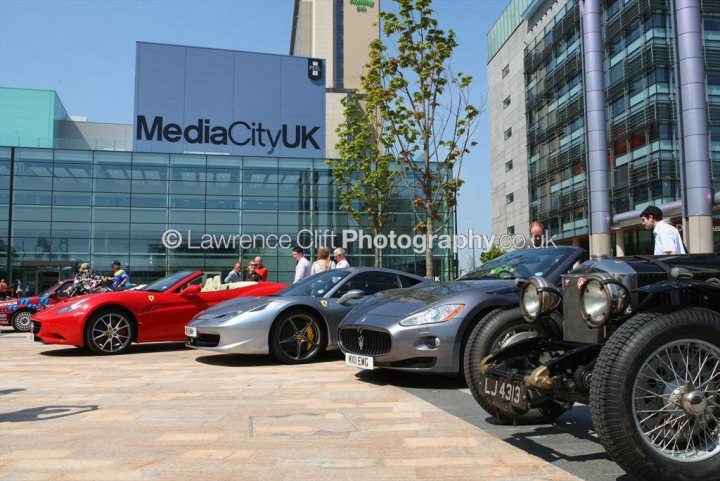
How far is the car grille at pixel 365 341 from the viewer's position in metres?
5.68

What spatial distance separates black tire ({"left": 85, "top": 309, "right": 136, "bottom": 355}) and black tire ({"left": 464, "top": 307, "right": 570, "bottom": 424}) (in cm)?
675

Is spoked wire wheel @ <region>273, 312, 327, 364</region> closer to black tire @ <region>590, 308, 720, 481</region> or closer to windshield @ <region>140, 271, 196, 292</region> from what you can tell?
windshield @ <region>140, 271, 196, 292</region>

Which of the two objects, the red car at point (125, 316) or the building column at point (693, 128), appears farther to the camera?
the building column at point (693, 128)

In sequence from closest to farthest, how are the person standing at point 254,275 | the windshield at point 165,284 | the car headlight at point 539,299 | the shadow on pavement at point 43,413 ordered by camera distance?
the car headlight at point 539,299
the shadow on pavement at point 43,413
the windshield at point 165,284
the person standing at point 254,275

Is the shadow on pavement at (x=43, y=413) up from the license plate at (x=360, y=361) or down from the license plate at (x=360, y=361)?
down

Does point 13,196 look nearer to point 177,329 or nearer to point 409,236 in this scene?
point 409,236

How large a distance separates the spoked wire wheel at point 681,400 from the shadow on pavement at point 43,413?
421 cm

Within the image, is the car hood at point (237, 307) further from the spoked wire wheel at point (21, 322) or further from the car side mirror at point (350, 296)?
the spoked wire wheel at point (21, 322)

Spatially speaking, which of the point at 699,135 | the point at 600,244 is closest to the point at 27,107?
the point at 600,244

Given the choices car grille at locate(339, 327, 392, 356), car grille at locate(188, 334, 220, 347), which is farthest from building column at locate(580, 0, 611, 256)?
car grille at locate(339, 327, 392, 356)

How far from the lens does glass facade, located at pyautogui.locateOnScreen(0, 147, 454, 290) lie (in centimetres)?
3834

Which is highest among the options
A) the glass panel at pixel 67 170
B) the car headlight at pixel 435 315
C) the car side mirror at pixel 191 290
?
the glass panel at pixel 67 170

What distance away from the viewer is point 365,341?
598 centimetres

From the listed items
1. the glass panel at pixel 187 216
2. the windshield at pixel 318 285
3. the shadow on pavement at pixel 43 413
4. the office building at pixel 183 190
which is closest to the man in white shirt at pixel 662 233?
the windshield at pixel 318 285
